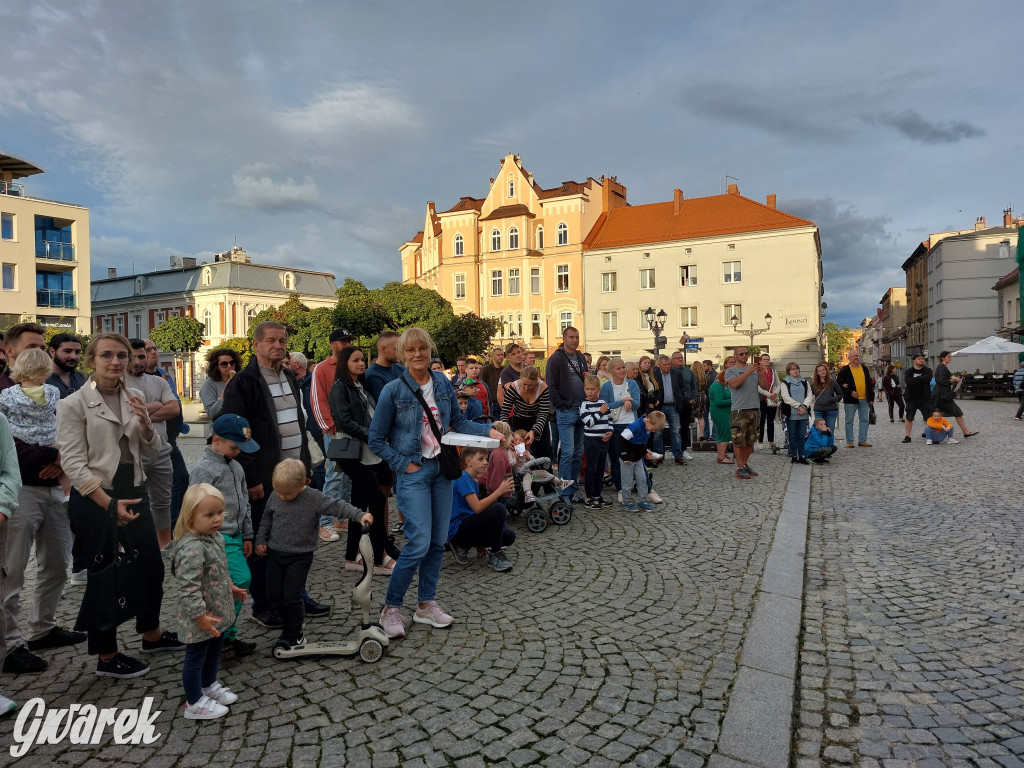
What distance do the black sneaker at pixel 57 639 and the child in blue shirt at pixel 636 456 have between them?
5.80m

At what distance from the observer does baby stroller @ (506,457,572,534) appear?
7211mm

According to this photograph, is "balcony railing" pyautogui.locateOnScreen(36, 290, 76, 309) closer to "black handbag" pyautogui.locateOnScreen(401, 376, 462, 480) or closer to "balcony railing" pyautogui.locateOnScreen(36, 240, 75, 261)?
"balcony railing" pyautogui.locateOnScreen(36, 240, 75, 261)

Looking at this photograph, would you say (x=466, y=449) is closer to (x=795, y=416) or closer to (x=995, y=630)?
(x=995, y=630)

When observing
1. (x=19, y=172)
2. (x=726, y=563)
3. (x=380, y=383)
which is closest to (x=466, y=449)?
(x=380, y=383)

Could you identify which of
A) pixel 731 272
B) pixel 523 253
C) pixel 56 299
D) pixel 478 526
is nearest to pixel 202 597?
pixel 478 526

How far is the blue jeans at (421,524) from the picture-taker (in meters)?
4.39

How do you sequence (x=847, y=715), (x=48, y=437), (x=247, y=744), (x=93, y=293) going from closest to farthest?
(x=247, y=744) → (x=847, y=715) → (x=48, y=437) → (x=93, y=293)

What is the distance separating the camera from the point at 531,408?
8125 mm

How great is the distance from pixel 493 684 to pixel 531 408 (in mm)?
4692

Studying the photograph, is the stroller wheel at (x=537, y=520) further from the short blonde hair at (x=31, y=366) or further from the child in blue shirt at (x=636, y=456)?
the short blonde hair at (x=31, y=366)

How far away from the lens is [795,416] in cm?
1202

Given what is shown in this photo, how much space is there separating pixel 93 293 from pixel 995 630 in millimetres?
Answer: 95564

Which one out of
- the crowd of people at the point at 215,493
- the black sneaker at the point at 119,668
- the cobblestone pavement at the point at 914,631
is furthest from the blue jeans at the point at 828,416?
the black sneaker at the point at 119,668

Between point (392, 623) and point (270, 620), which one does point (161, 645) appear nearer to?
point (270, 620)
